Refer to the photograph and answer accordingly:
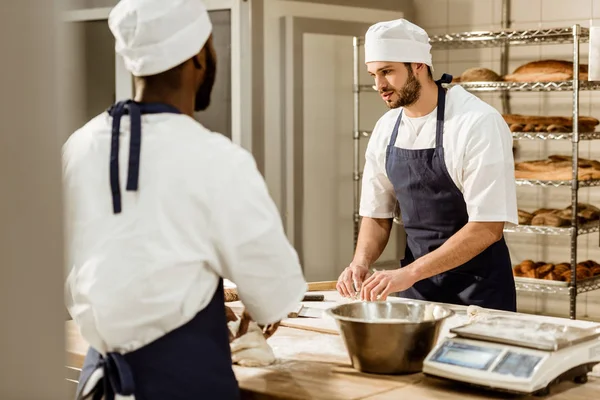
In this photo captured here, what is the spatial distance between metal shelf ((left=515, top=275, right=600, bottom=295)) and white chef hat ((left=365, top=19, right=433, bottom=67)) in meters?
2.13

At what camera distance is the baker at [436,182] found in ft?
8.02

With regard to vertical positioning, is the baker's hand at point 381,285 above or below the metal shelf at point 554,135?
below

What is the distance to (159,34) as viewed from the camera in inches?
54.2

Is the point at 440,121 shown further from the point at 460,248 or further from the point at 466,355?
the point at 466,355

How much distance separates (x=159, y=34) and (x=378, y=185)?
1.49 meters

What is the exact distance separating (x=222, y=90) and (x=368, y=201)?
1.85 meters

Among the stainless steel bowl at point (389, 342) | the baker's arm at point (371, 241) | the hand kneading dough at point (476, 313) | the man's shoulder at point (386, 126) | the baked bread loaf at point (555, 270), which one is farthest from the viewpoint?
the baked bread loaf at point (555, 270)

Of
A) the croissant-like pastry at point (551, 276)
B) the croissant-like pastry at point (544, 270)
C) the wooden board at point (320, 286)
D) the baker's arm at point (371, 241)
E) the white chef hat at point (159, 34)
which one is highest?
the white chef hat at point (159, 34)

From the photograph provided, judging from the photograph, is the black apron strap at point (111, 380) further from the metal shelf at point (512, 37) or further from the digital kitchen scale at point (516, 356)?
the metal shelf at point (512, 37)

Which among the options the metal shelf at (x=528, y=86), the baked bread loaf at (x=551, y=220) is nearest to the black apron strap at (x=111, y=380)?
the metal shelf at (x=528, y=86)

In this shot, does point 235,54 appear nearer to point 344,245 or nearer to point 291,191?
point 291,191

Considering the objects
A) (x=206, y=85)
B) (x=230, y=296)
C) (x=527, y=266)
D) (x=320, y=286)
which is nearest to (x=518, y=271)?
(x=527, y=266)

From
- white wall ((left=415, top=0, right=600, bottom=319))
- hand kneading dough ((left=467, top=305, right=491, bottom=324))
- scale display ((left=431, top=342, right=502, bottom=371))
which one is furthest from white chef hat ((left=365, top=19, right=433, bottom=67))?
white wall ((left=415, top=0, right=600, bottom=319))

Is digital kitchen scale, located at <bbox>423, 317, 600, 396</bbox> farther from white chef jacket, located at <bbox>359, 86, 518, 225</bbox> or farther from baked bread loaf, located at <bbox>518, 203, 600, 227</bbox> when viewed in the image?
baked bread loaf, located at <bbox>518, 203, 600, 227</bbox>
